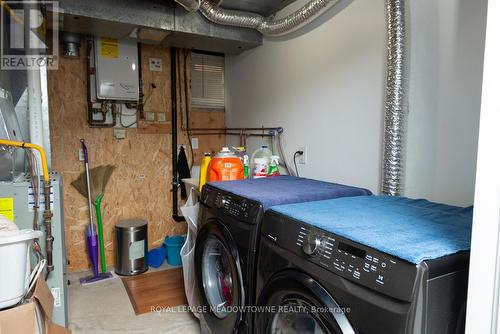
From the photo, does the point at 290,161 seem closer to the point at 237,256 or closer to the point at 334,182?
the point at 334,182

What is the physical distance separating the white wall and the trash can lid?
1.49m

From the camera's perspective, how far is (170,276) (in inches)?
113

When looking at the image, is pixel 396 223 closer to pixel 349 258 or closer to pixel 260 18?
pixel 349 258

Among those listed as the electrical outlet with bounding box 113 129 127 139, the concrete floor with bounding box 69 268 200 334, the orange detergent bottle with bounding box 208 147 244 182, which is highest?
the electrical outlet with bounding box 113 129 127 139

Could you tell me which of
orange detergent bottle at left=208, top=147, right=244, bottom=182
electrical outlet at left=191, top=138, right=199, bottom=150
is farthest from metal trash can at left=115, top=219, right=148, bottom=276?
orange detergent bottle at left=208, top=147, right=244, bottom=182

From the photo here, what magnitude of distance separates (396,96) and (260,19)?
1.42m

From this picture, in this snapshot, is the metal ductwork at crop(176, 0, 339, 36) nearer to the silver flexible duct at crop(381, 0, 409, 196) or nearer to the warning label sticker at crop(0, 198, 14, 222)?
the silver flexible duct at crop(381, 0, 409, 196)

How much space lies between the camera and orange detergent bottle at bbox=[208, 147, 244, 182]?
2045 mm

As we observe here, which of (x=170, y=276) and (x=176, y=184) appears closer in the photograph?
(x=170, y=276)

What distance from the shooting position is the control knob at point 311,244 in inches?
36.4

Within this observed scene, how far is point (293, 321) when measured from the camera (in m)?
1.12

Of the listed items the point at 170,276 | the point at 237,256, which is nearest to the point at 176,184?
the point at 170,276

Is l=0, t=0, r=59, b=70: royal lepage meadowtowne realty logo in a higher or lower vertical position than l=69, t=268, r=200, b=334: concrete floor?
higher

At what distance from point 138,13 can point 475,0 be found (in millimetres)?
1999
